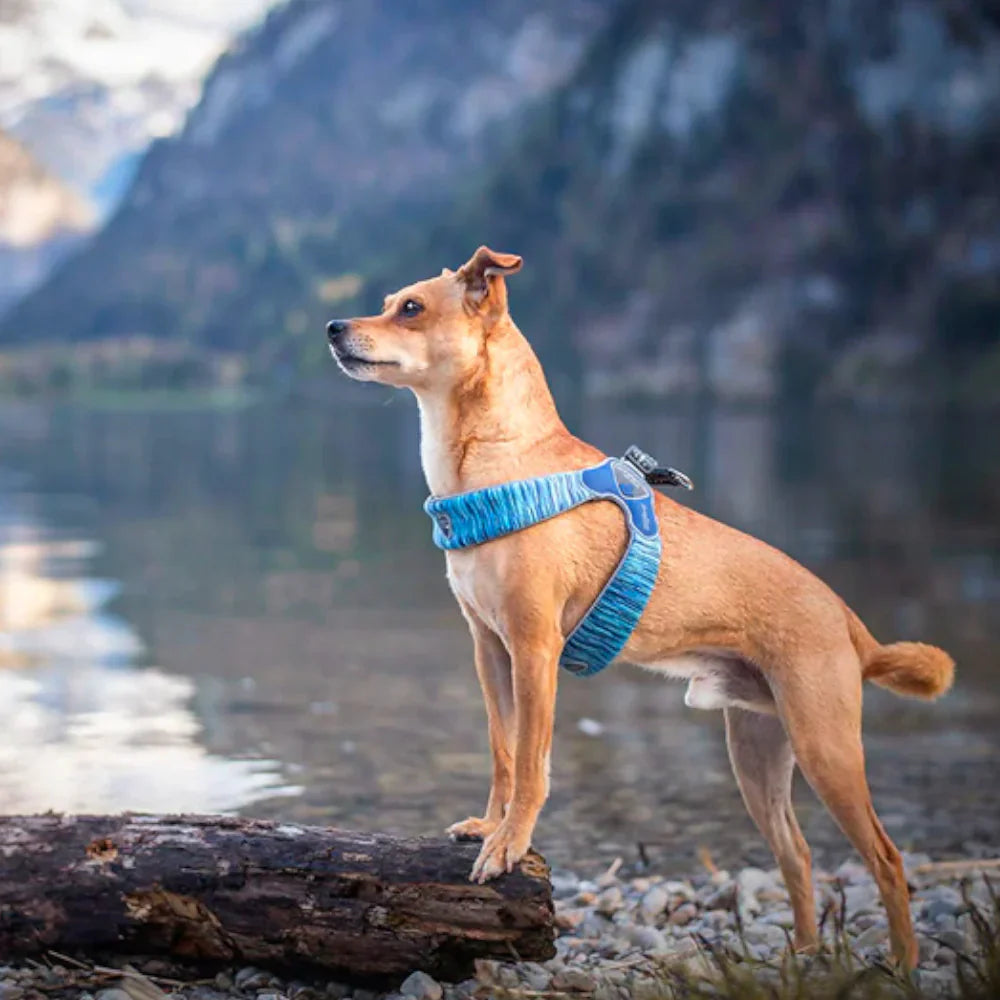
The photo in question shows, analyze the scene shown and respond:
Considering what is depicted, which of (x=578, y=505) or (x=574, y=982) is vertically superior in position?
(x=578, y=505)

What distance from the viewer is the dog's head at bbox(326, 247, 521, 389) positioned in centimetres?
475

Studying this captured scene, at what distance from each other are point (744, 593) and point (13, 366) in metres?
119

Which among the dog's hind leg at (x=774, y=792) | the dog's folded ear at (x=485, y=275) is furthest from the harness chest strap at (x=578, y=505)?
the dog's hind leg at (x=774, y=792)

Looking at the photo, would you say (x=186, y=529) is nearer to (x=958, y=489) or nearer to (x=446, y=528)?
(x=958, y=489)

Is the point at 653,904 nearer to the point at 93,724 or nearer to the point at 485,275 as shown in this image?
the point at 485,275

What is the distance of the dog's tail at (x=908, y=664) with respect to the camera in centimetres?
554

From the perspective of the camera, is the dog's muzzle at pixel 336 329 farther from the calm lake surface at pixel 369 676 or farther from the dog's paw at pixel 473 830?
the calm lake surface at pixel 369 676

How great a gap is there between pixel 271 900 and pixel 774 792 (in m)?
2.00

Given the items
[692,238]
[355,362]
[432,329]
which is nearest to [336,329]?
[355,362]

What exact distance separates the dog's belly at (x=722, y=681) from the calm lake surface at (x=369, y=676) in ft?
8.43

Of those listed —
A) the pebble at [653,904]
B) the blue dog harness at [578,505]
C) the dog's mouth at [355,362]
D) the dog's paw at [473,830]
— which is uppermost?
the dog's mouth at [355,362]

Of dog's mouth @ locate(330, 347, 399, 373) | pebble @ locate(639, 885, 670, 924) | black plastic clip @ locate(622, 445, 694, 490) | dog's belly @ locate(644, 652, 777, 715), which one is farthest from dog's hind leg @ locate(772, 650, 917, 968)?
dog's mouth @ locate(330, 347, 399, 373)

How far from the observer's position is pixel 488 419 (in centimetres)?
500

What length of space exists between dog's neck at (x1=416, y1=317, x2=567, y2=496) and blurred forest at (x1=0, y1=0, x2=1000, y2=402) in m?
96.1
